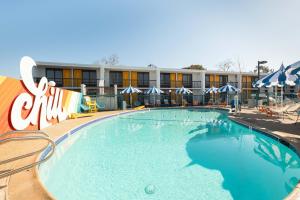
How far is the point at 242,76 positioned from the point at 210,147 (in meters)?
27.4

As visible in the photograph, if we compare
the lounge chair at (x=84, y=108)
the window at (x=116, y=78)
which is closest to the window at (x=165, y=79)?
the window at (x=116, y=78)

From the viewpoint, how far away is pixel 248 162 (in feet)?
18.7

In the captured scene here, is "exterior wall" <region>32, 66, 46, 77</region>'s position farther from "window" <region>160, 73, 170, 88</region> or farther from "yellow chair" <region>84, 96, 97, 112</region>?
"window" <region>160, 73, 170, 88</region>

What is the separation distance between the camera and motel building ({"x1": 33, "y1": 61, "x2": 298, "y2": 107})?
802 inches

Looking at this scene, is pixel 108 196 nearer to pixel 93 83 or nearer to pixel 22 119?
pixel 22 119

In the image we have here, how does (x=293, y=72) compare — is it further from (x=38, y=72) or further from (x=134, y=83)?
(x=38, y=72)

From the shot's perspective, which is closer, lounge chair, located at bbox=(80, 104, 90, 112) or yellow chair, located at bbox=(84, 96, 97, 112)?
lounge chair, located at bbox=(80, 104, 90, 112)

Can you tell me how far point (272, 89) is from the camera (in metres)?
31.3

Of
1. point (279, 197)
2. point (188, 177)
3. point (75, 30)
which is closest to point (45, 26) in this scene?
point (75, 30)

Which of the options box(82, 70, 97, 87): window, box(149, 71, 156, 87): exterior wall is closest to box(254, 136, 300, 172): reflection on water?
box(149, 71, 156, 87): exterior wall

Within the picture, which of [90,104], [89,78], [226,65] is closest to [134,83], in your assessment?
[89,78]

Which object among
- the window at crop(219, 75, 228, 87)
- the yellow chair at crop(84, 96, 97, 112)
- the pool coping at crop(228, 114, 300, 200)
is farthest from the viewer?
the window at crop(219, 75, 228, 87)

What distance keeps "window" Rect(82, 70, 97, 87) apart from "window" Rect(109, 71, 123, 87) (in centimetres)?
205

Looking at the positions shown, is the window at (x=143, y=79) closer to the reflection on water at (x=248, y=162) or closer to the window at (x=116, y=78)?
the window at (x=116, y=78)
